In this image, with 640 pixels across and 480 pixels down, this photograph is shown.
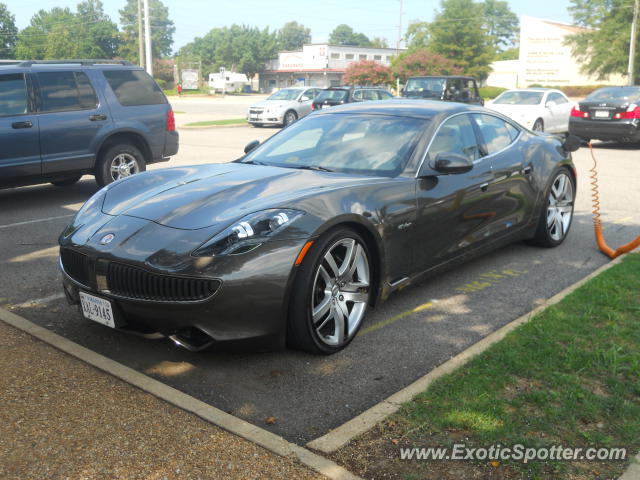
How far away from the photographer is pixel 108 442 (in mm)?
3117

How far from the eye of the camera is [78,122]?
9.41m

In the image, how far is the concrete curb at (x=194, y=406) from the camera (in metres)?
2.94

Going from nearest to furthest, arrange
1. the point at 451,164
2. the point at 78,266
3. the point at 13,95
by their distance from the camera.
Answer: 1. the point at 78,266
2. the point at 451,164
3. the point at 13,95

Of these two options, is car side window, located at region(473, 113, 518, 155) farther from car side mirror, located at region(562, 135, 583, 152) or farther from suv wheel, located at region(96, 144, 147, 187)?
suv wheel, located at region(96, 144, 147, 187)

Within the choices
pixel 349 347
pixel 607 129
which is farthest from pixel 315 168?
pixel 607 129

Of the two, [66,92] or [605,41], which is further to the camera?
[605,41]

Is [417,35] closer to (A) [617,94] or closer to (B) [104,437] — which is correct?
(A) [617,94]

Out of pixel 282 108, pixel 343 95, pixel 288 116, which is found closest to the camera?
pixel 343 95

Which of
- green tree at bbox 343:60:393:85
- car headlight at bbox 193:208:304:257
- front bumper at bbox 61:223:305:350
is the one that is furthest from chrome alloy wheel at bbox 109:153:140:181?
green tree at bbox 343:60:393:85

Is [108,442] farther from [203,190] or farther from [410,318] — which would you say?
[410,318]

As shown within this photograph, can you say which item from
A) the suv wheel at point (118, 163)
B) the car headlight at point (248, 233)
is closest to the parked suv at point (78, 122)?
the suv wheel at point (118, 163)

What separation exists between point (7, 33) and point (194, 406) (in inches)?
5137

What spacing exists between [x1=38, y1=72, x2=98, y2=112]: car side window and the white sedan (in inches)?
486

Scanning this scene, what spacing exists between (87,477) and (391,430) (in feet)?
4.55
